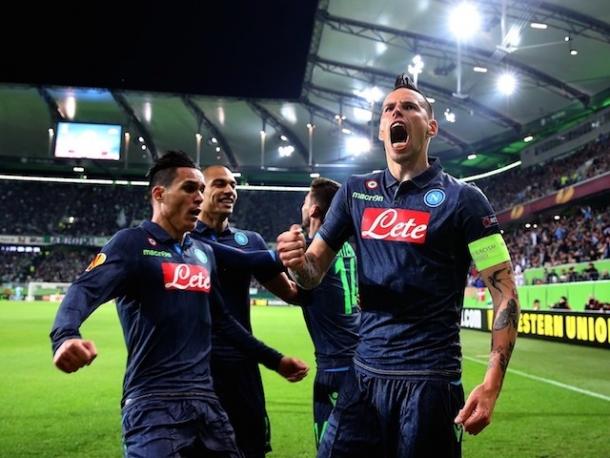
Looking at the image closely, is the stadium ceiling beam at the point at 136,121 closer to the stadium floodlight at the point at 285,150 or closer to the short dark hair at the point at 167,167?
the stadium floodlight at the point at 285,150

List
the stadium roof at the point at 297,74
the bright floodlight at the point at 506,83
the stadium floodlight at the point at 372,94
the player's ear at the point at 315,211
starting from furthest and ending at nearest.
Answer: the stadium floodlight at the point at 372,94 → the bright floodlight at the point at 506,83 → the stadium roof at the point at 297,74 → the player's ear at the point at 315,211

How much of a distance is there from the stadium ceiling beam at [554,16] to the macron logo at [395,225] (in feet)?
72.3

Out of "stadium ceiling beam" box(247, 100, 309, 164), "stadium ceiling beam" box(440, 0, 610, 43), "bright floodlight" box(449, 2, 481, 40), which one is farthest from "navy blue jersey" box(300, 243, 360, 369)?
"stadium ceiling beam" box(247, 100, 309, 164)

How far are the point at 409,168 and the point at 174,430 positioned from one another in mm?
1729

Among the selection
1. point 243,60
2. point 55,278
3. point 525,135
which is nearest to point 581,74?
point 525,135

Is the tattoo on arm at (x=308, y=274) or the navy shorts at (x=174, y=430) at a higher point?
the tattoo on arm at (x=308, y=274)

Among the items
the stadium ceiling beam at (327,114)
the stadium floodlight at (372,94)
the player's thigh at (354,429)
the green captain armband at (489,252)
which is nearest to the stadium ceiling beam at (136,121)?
the stadium ceiling beam at (327,114)

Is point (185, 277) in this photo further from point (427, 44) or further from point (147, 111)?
point (147, 111)

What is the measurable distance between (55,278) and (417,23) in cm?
4377

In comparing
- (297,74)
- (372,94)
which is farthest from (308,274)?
(297,74)

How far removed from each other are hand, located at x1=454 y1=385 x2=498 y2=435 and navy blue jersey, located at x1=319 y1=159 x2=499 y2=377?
10.6 inches

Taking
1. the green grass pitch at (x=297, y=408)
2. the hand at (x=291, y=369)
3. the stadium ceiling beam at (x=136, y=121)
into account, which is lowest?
the green grass pitch at (x=297, y=408)

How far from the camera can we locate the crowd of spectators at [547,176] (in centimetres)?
3228

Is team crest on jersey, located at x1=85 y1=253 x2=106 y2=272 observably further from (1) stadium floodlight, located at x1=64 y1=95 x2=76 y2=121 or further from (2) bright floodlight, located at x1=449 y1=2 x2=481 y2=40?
(1) stadium floodlight, located at x1=64 y1=95 x2=76 y2=121
